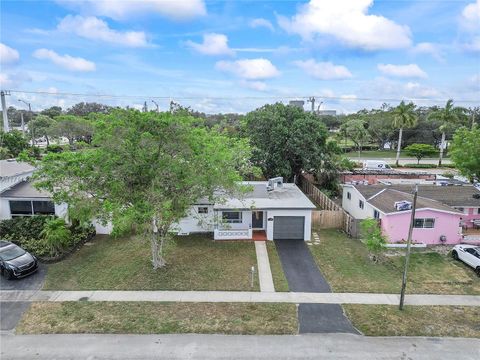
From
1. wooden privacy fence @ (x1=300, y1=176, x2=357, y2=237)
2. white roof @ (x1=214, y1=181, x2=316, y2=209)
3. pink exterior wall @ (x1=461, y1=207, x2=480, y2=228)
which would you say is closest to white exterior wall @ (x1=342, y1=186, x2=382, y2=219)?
wooden privacy fence @ (x1=300, y1=176, x2=357, y2=237)

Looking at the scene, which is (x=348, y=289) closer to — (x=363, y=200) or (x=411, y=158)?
(x=363, y=200)

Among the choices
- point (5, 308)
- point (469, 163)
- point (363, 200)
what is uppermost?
point (469, 163)

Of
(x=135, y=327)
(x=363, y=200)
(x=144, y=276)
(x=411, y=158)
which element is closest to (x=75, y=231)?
(x=144, y=276)

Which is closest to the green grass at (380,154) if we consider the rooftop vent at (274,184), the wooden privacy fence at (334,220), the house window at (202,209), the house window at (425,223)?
the rooftop vent at (274,184)

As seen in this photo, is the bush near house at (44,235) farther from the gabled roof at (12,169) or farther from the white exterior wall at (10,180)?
the gabled roof at (12,169)

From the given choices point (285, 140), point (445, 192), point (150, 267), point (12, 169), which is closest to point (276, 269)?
point (150, 267)

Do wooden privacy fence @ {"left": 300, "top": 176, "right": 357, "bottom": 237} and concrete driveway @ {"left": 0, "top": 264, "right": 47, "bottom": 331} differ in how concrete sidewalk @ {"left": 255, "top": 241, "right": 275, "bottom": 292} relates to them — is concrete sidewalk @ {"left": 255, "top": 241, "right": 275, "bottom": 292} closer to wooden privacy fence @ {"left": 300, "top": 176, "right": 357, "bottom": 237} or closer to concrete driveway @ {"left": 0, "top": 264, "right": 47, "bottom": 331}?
wooden privacy fence @ {"left": 300, "top": 176, "right": 357, "bottom": 237}
